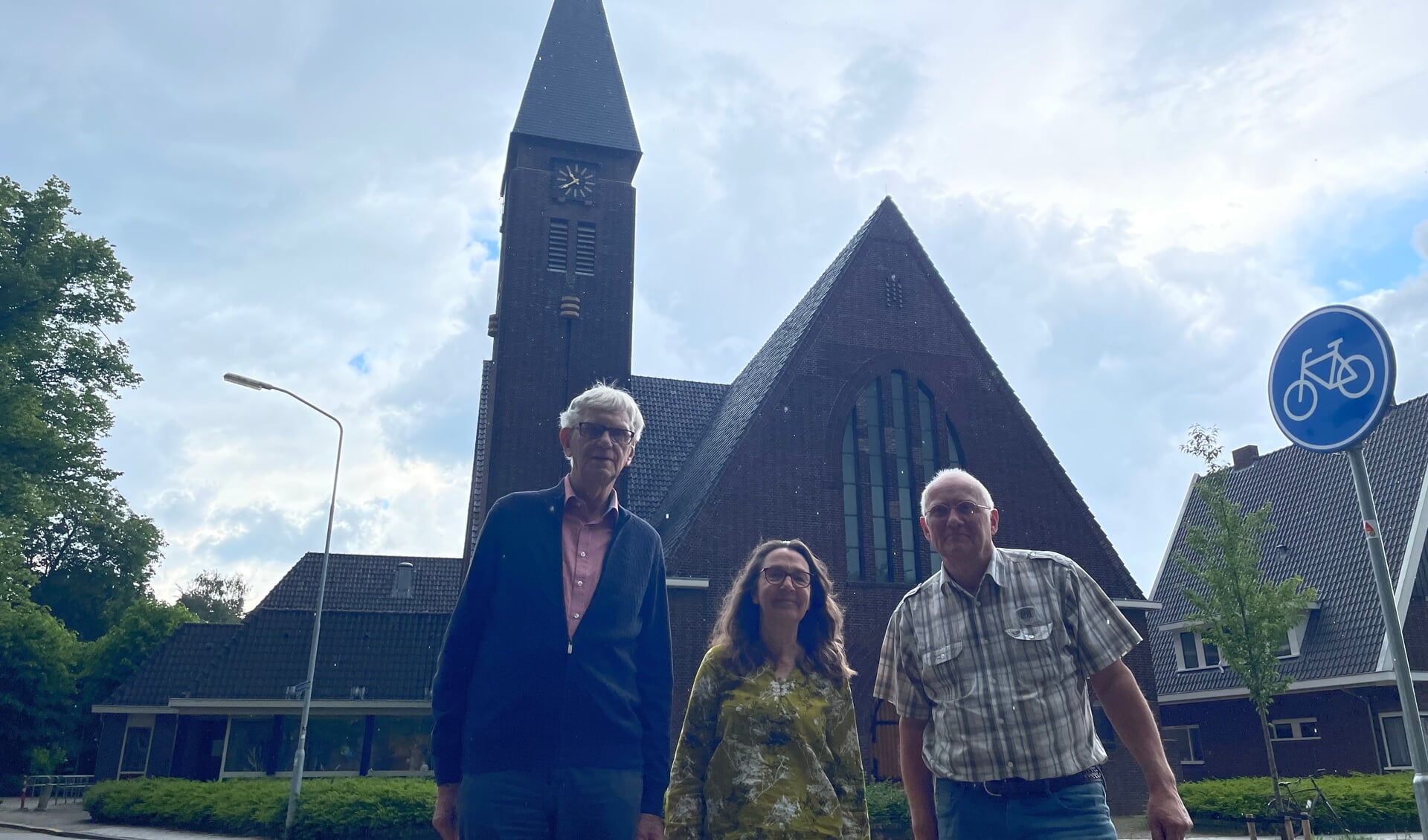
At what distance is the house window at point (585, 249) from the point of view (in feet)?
80.0

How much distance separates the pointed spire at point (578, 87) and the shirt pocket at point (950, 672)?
75.2 feet

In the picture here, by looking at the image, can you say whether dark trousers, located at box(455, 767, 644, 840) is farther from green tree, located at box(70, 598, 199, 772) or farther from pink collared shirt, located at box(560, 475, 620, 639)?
green tree, located at box(70, 598, 199, 772)

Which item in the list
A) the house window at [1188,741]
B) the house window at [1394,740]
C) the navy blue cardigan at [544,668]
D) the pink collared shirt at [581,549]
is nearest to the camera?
A: the navy blue cardigan at [544,668]

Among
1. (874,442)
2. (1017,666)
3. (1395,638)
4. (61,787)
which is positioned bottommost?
(61,787)

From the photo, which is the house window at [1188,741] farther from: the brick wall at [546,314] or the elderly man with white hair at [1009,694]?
the elderly man with white hair at [1009,694]

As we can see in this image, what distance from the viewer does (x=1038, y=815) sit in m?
3.49

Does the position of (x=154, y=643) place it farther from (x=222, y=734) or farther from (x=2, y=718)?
(x=222, y=734)

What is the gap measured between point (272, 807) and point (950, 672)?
18571 millimetres

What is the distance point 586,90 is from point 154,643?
21.7 metres

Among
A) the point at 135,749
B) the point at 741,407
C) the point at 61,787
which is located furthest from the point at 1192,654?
the point at 61,787

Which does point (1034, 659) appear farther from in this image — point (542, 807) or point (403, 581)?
point (403, 581)

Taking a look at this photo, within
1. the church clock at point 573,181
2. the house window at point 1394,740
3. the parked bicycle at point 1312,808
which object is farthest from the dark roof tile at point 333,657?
the house window at point 1394,740

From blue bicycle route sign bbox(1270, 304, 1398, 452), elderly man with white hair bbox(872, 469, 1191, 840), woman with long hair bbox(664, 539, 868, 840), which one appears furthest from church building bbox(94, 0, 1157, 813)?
→ elderly man with white hair bbox(872, 469, 1191, 840)

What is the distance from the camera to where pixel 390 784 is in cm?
1812
